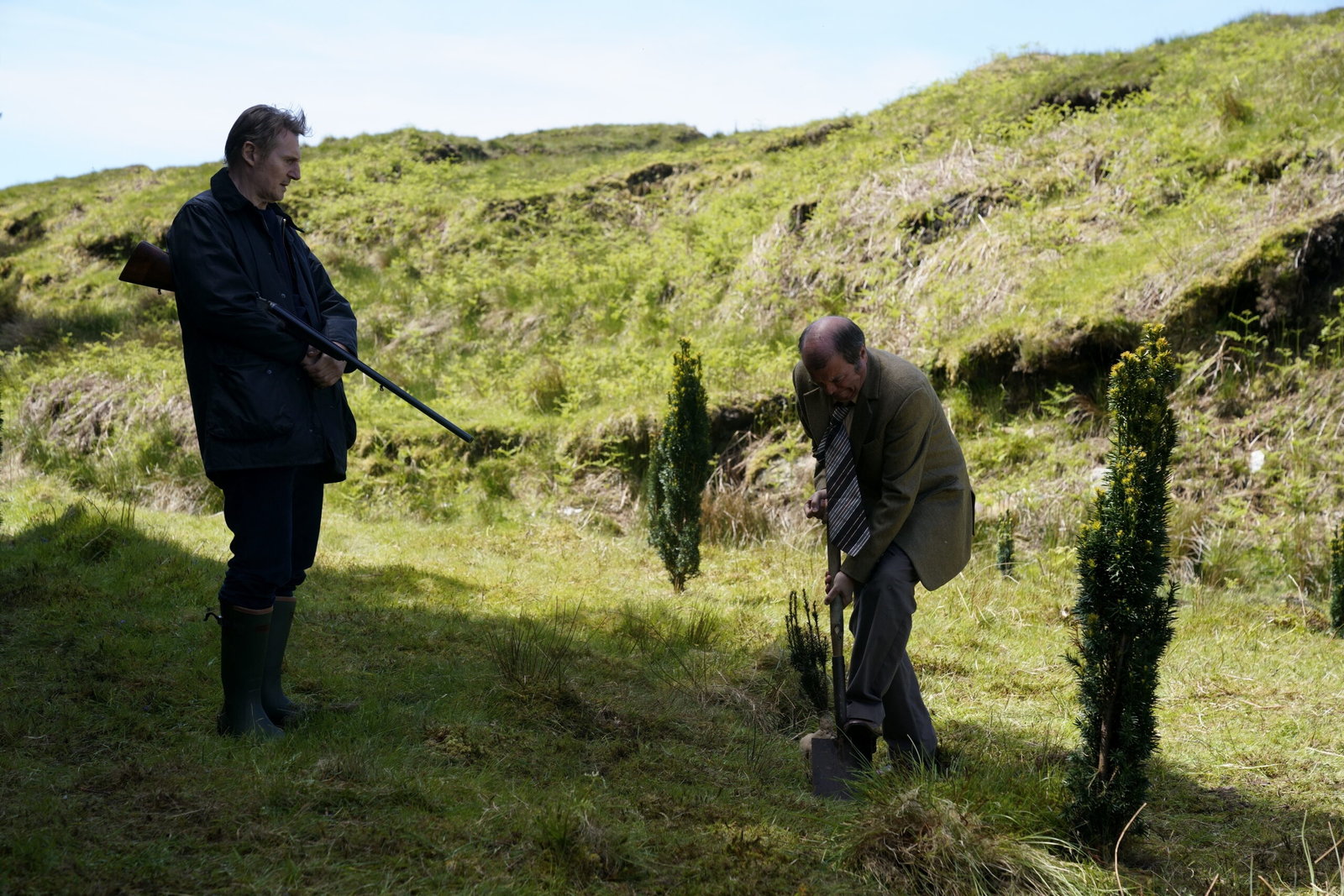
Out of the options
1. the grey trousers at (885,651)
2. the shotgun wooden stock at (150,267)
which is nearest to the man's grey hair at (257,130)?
the shotgun wooden stock at (150,267)

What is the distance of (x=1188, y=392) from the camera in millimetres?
7996

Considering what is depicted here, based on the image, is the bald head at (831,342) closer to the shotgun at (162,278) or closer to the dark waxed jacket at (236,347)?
the shotgun at (162,278)

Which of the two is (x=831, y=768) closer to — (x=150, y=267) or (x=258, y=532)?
(x=258, y=532)

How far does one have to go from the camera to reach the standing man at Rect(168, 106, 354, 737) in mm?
3529

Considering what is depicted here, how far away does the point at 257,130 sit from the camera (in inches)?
144

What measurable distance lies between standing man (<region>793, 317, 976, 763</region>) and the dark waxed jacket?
2001mm

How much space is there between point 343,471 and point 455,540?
4799 mm

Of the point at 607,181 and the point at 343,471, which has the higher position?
the point at 607,181

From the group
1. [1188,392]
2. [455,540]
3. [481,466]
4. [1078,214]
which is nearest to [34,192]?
[481,466]

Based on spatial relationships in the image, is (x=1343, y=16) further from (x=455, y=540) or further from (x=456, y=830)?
(x=456, y=830)

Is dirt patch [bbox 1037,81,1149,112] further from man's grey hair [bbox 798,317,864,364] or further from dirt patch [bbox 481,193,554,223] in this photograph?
man's grey hair [bbox 798,317,864,364]

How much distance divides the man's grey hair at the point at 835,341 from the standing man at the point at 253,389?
1905mm

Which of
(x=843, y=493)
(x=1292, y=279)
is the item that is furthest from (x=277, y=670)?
(x=1292, y=279)

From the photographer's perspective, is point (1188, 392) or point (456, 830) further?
point (1188, 392)
